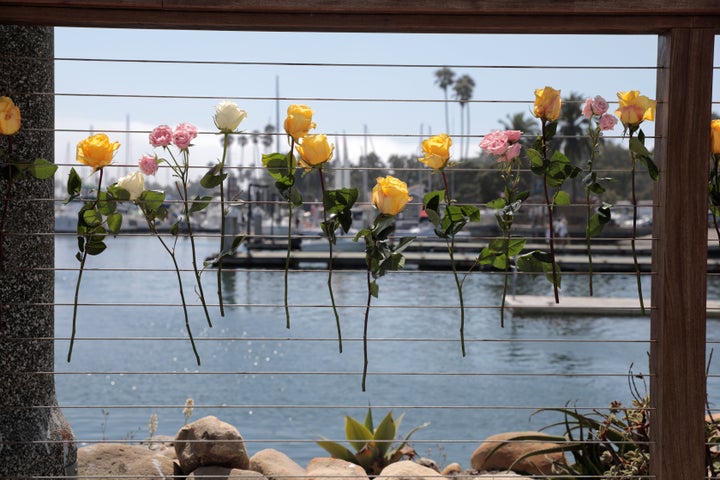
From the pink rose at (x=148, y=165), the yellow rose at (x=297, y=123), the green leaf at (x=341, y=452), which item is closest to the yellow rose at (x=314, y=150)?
the yellow rose at (x=297, y=123)

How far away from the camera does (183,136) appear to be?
1.85 metres

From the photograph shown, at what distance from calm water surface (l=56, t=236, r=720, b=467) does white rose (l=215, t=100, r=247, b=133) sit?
1479mm

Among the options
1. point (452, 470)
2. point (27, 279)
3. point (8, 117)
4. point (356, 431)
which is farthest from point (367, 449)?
point (8, 117)

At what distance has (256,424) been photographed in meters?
7.83

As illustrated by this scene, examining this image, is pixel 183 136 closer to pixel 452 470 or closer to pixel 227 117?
pixel 227 117

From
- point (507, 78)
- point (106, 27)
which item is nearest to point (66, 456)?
point (106, 27)

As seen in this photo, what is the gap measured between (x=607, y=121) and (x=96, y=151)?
45.4 inches

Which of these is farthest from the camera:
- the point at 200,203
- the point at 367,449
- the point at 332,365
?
the point at 332,365

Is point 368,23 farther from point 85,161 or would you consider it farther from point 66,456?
point 66,456

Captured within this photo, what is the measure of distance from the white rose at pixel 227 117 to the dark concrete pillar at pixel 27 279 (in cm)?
55

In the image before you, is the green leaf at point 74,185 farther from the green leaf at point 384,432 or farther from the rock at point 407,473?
the green leaf at point 384,432

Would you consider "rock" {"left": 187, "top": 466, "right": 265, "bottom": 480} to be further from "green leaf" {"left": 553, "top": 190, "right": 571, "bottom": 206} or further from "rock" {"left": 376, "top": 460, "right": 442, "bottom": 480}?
"green leaf" {"left": 553, "top": 190, "right": 571, "bottom": 206}

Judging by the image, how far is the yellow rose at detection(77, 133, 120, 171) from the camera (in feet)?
6.09

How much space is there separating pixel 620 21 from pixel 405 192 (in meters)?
0.57
